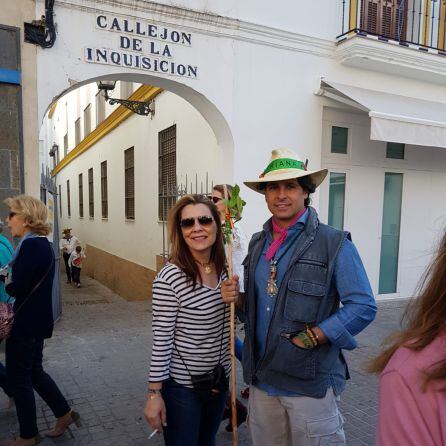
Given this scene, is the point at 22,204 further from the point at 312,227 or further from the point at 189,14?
the point at 189,14

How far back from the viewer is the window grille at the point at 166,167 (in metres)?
8.57

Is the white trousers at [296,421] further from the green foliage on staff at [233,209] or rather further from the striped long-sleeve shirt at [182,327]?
the green foliage on staff at [233,209]

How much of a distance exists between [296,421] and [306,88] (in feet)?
18.5

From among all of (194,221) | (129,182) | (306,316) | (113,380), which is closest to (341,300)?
(306,316)

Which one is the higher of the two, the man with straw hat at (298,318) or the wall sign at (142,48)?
the wall sign at (142,48)

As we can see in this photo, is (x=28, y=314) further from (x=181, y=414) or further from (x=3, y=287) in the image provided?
(x=181, y=414)

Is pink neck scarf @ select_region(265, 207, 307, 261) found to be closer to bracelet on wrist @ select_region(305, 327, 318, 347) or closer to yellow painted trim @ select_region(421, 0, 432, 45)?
bracelet on wrist @ select_region(305, 327, 318, 347)

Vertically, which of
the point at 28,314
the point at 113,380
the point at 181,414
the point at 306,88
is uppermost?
the point at 306,88

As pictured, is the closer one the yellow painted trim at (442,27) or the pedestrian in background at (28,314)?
the pedestrian in background at (28,314)

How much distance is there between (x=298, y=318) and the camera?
1.83 meters

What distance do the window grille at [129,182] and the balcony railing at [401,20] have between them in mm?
6793

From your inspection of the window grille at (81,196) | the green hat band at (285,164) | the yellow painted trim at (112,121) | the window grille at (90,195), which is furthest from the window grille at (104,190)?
the green hat band at (285,164)

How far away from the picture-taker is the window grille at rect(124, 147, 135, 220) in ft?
36.7

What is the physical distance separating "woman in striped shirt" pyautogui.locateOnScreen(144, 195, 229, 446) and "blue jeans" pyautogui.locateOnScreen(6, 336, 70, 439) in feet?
4.35
